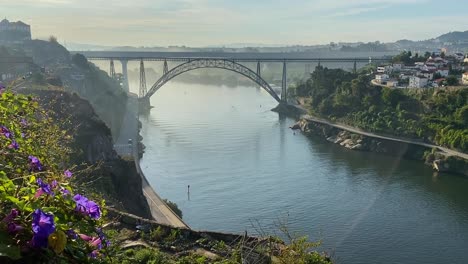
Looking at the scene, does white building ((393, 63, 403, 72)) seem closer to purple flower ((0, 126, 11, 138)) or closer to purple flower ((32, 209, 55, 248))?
purple flower ((0, 126, 11, 138))

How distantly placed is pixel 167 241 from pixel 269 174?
17.0 metres

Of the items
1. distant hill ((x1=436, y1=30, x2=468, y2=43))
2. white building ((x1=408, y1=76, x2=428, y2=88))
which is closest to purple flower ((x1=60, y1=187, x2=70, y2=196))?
white building ((x1=408, y1=76, x2=428, y2=88))

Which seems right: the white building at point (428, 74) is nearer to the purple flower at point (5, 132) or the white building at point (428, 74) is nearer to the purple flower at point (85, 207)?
the purple flower at point (5, 132)

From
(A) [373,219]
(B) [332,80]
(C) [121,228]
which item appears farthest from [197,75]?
(C) [121,228]

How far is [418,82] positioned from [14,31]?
40.2m

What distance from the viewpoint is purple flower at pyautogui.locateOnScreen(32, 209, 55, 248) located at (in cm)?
140

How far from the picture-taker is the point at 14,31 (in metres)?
49.2

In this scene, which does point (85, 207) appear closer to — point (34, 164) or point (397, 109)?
point (34, 164)

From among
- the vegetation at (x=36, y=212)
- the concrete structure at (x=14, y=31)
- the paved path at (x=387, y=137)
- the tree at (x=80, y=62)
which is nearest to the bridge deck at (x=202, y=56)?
the concrete structure at (x=14, y=31)

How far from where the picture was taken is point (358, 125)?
33781 millimetres

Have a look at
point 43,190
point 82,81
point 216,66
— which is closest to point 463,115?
point 216,66

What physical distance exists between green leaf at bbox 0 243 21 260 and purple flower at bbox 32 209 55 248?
6 cm

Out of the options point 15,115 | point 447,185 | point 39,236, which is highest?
point 15,115

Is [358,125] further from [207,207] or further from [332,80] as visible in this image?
[207,207]
